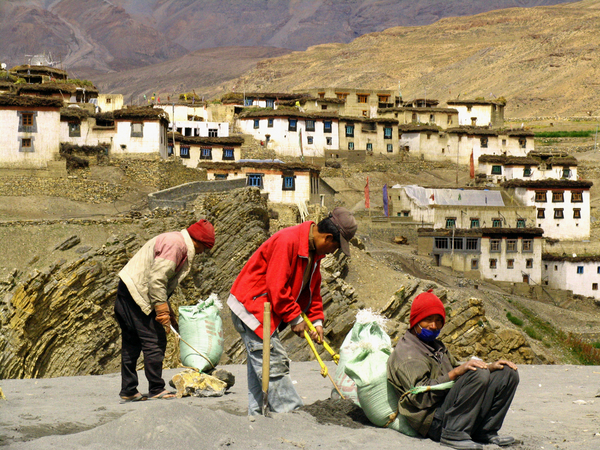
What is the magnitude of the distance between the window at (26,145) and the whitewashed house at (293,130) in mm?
22247

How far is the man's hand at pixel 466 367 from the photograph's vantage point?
6.93 meters

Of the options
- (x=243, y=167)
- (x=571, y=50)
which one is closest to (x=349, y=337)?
Answer: (x=243, y=167)

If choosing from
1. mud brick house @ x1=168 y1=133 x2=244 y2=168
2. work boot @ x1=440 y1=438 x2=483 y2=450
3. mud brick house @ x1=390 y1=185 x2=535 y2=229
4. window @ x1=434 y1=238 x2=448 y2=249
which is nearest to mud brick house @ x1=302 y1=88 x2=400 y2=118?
mud brick house @ x1=390 y1=185 x2=535 y2=229

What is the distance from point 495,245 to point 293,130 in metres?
17.0

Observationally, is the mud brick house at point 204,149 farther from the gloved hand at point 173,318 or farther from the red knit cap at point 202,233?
the red knit cap at point 202,233

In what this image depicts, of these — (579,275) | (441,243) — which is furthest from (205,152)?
(579,275)

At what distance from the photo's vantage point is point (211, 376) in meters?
9.98

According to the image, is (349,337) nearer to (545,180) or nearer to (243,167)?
(243,167)

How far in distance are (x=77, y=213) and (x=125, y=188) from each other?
4605mm

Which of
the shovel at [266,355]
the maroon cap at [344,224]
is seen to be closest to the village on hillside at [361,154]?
the maroon cap at [344,224]

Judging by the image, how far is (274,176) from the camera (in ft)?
139

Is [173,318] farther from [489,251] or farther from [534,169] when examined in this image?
[534,169]

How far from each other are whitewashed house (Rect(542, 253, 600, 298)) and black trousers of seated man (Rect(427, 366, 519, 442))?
42564mm

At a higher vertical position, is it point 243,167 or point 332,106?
point 332,106
